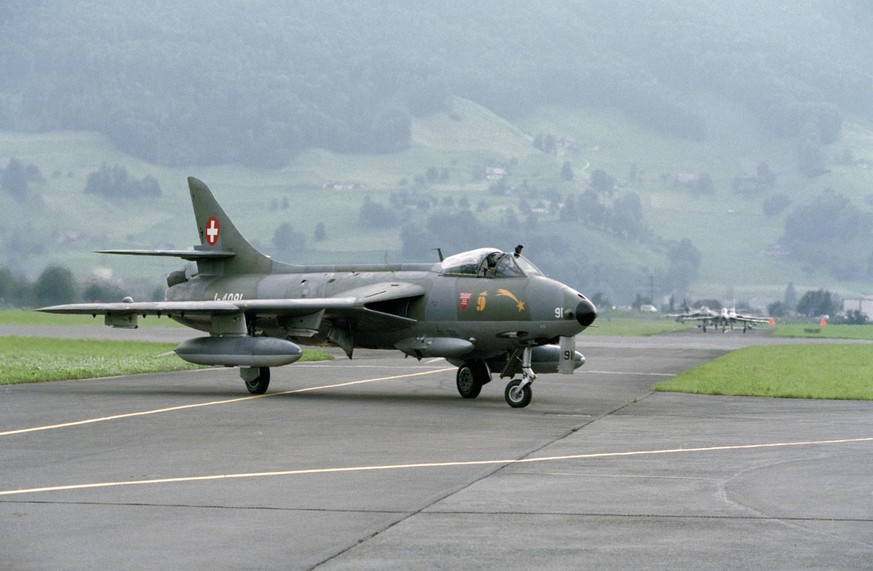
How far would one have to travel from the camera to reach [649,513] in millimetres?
10719

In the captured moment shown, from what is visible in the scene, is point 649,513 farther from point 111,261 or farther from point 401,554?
point 111,261

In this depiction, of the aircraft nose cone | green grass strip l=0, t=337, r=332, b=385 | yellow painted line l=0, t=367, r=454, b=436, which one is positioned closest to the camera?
yellow painted line l=0, t=367, r=454, b=436

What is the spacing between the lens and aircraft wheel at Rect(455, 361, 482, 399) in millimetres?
24281

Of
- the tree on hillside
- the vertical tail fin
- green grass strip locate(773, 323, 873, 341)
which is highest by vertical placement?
the tree on hillside

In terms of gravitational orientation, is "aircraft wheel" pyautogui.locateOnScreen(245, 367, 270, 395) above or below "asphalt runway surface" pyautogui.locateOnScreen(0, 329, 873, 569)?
above

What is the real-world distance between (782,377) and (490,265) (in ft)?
36.3

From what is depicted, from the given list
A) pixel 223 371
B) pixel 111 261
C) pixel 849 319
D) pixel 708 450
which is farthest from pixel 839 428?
pixel 849 319

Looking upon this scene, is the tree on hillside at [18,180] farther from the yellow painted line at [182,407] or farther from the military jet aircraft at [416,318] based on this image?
the military jet aircraft at [416,318]

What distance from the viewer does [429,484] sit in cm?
1234

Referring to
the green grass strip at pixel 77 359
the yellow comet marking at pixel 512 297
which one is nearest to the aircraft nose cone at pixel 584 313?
the yellow comet marking at pixel 512 297

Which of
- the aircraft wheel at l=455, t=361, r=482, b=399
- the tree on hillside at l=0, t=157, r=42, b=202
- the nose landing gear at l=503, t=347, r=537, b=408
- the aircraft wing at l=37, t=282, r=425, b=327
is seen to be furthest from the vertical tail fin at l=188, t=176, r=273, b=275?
the tree on hillside at l=0, t=157, r=42, b=202

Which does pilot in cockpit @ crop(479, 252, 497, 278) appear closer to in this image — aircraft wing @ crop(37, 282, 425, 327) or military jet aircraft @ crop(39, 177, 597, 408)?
military jet aircraft @ crop(39, 177, 597, 408)

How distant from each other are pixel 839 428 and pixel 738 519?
856 cm

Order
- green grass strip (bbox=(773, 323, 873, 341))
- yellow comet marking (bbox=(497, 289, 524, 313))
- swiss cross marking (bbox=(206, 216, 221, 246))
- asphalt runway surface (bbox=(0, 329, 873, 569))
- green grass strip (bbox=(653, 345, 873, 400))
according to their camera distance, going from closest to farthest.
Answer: asphalt runway surface (bbox=(0, 329, 873, 569)), yellow comet marking (bbox=(497, 289, 524, 313)), green grass strip (bbox=(653, 345, 873, 400)), swiss cross marking (bbox=(206, 216, 221, 246)), green grass strip (bbox=(773, 323, 873, 341))
